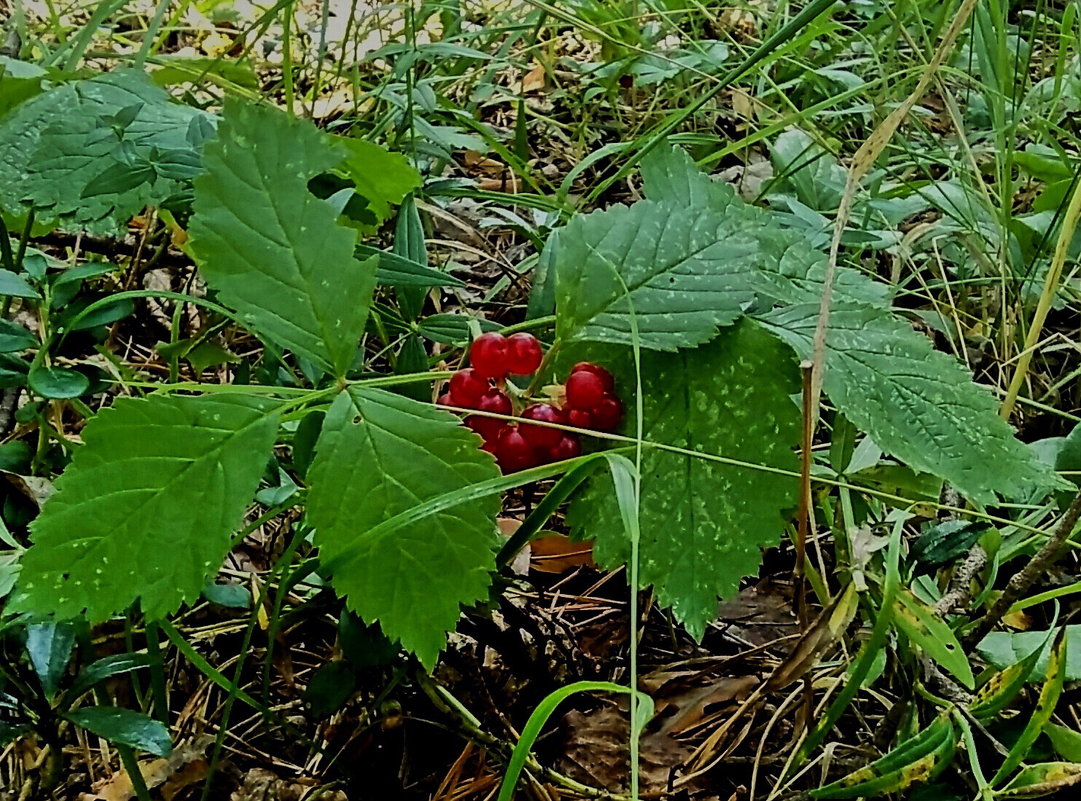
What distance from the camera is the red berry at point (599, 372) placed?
0.78 meters

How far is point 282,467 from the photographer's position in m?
0.89

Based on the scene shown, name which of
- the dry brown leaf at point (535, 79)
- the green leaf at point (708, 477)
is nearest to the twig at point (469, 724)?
the green leaf at point (708, 477)

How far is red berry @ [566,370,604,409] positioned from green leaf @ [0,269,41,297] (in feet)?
1.56

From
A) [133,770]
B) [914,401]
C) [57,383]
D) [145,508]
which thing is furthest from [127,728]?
[914,401]

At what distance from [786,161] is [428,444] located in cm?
90

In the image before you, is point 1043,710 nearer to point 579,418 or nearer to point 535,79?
point 579,418

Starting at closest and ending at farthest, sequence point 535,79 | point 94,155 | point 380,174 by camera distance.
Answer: point 94,155
point 380,174
point 535,79

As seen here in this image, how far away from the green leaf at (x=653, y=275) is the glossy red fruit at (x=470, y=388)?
8 cm

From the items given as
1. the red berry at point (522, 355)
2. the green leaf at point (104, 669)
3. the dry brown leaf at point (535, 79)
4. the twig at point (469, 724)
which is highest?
the red berry at point (522, 355)

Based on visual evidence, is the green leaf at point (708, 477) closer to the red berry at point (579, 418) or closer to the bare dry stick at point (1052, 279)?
the red berry at point (579, 418)

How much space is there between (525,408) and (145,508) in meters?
0.30

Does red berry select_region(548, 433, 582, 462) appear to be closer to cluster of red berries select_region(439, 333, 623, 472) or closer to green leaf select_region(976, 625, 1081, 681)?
cluster of red berries select_region(439, 333, 623, 472)

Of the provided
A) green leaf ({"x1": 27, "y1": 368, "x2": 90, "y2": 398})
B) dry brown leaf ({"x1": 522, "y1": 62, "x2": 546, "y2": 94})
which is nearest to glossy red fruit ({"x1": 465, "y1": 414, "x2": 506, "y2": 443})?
green leaf ({"x1": 27, "y1": 368, "x2": 90, "y2": 398})

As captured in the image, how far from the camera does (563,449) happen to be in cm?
76
